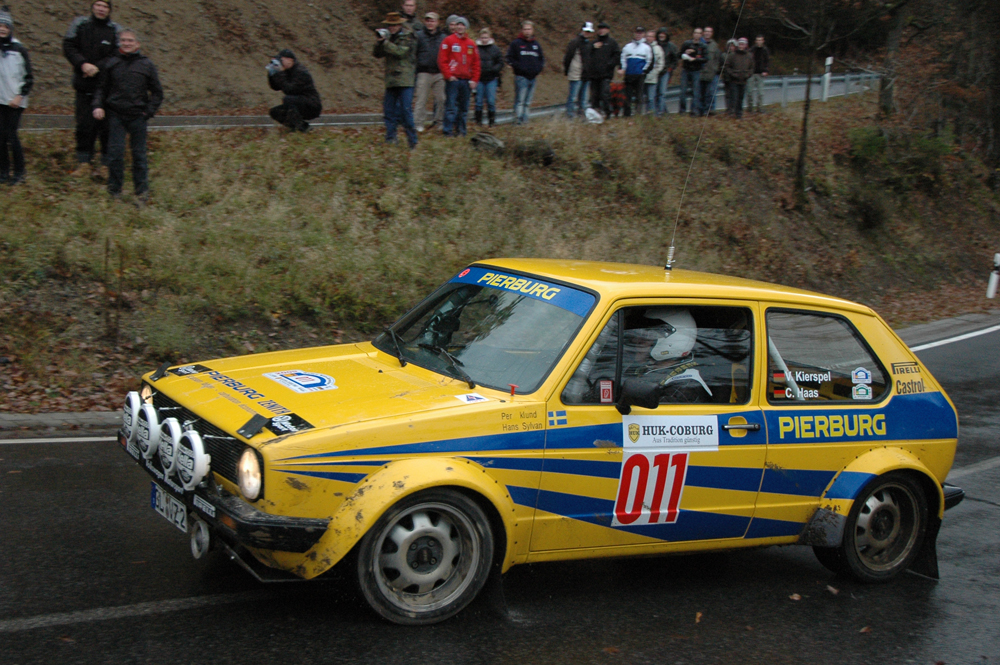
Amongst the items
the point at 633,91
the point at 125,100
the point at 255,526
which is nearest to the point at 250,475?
the point at 255,526

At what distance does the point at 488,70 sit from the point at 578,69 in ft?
8.31

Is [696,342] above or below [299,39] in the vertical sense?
below

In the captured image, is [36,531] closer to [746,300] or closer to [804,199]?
[746,300]

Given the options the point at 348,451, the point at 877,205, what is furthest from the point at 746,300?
the point at 877,205

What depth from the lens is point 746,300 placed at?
16.9 ft

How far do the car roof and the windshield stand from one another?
4.2 inches

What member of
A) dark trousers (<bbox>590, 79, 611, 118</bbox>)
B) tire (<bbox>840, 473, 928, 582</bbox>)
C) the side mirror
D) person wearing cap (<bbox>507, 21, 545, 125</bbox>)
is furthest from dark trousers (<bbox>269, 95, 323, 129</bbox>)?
tire (<bbox>840, 473, 928, 582</bbox>)

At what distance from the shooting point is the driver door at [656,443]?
4.53 metres

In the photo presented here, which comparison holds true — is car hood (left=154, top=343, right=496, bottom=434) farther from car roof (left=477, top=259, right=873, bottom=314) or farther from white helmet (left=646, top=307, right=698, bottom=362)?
white helmet (left=646, top=307, right=698, bottom=362)

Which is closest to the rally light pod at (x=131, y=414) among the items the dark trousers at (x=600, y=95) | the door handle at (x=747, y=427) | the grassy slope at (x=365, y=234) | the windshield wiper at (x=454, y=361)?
the windshield wiper at (x=454, y=361)

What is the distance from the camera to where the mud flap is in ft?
18.2

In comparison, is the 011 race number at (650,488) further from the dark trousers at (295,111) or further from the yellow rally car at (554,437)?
the dark trousers at (295,111)

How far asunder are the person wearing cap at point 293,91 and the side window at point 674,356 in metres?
11.7

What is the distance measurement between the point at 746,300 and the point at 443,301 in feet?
5.88
